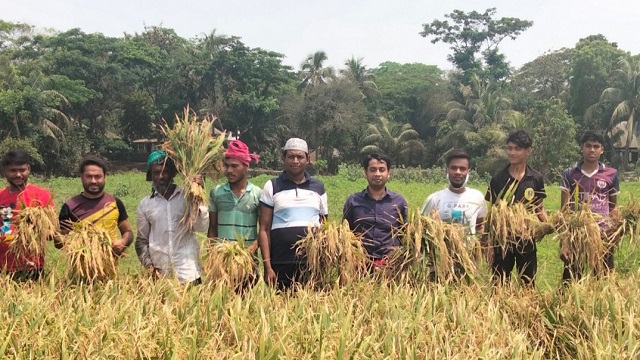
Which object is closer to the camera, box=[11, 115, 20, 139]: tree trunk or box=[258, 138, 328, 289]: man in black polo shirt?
box=[258, 138, 328, 289]: man in black polo shirt

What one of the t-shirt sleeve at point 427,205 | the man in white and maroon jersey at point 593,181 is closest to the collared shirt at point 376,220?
the t-shirt sleeve at point 427,205

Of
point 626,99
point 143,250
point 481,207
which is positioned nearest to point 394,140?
point 626,99

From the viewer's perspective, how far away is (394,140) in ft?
116

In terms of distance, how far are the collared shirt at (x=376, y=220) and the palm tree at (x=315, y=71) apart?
3311 cm

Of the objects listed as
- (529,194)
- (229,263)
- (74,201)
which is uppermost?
(529,194)

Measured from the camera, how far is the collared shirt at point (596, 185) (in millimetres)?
4539

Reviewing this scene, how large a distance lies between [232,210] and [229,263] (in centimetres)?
45

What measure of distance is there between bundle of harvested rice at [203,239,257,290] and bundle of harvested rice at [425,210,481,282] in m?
1.20

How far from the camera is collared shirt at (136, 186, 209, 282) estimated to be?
155 inches

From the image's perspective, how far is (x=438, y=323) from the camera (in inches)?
120

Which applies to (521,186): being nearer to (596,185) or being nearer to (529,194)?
(529,194)

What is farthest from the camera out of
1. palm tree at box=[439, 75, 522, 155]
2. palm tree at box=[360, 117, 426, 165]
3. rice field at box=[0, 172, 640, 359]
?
palm tree at box=[360, 117, 426, 165]

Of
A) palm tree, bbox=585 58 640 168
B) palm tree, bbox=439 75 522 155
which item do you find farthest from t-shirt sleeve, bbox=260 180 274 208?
palm tree, bbox=585 58 640 168

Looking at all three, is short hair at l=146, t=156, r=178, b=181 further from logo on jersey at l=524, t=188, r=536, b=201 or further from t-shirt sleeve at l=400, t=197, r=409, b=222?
logo on jersey at l=524, t=188, r=536, b=201
